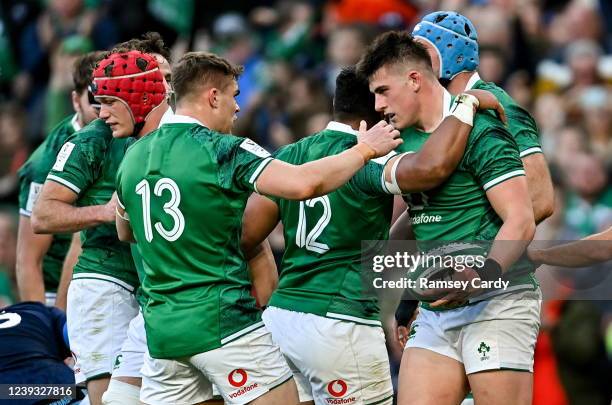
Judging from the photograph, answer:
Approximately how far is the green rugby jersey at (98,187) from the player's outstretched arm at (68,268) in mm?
345

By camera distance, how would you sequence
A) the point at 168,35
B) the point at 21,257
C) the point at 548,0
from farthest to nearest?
1. the point at 168,35
2. the point at 548,0
3. the point at 21,257

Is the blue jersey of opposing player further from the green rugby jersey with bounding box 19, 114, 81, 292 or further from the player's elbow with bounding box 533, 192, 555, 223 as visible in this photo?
the player's elbow with bounding box 533, 192, 555, 223

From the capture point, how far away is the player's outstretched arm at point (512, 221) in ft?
19.1

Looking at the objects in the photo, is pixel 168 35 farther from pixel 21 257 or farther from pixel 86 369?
pixel 86 369

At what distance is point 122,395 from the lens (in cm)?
686

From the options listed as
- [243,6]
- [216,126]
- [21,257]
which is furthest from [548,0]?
[216,126]

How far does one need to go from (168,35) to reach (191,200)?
8.77 metres

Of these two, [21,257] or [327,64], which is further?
[327,64]

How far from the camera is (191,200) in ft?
19.3

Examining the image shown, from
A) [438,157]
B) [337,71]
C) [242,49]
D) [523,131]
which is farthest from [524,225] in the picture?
[242,49]

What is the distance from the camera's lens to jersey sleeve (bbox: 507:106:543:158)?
695cm

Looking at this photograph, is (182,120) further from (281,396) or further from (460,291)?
(460,291)

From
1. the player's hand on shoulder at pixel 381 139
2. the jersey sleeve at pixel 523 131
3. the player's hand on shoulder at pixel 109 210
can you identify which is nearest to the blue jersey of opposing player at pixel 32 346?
the player's hand on shoulder at pixel 109 210

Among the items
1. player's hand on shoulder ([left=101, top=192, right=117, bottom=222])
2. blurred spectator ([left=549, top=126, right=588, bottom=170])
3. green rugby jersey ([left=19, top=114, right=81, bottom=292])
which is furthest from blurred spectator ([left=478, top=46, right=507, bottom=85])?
player's hand on shoulder ([left=101, top=192, right=117, bottom=222])
